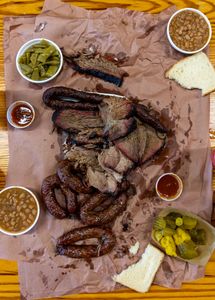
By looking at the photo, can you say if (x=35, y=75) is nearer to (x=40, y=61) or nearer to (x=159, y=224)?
(x=40, y=61)

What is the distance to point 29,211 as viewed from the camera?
3.18 m

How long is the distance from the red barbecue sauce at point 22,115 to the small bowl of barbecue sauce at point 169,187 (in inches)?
37.2

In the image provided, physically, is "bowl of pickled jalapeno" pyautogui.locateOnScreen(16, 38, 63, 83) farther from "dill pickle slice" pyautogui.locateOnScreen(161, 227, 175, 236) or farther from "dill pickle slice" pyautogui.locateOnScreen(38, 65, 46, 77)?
"dill pickle slice" pyautogui.locateOnScreen(161, 227, 175, 236)

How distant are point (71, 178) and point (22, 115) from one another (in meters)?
0.53

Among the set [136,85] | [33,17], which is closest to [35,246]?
[136,85]

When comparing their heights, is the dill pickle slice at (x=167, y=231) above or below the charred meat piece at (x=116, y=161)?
below

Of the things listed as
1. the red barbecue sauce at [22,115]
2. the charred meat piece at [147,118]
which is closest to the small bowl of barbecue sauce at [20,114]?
the red barbecue sauce at [22,115]

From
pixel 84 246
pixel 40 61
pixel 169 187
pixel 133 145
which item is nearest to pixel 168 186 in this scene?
pixel 169 187

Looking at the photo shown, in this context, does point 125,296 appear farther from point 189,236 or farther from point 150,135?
point 150,135

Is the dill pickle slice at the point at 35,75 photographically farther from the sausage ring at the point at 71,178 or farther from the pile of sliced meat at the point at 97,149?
the sausage ring at the point at 71,178

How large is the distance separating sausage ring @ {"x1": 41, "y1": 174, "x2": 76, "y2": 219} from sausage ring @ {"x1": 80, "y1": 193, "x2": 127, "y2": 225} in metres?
0.08

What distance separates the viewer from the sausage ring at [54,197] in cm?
321

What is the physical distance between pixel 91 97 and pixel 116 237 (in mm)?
927

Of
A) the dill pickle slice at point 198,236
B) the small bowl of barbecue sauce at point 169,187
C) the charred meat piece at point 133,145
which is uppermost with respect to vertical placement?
the charred meat piece at point 133,145
